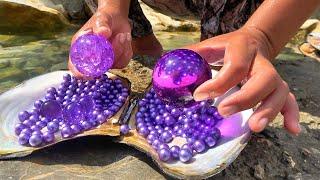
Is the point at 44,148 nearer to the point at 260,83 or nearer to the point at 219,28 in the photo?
the point at 260,83

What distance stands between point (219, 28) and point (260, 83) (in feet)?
3.27

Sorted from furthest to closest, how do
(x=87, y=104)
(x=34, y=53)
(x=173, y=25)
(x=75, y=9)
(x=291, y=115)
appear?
(x=75, y=9) → (x=173, y=25) → (x=34, y=53) → (x=87, y=104) → (x=291, y=115)

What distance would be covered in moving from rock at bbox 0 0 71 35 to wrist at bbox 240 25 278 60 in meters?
2.15

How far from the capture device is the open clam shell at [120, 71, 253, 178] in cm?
131

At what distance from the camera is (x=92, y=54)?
5.15 ft

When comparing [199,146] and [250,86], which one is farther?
[199,146]

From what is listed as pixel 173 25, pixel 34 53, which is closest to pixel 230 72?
pixel 34 53

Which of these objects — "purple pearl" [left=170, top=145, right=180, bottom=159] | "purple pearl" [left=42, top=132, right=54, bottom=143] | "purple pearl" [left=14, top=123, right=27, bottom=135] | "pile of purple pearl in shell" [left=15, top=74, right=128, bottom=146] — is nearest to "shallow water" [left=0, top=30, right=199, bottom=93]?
"pile of purple pearl in shell" [left=15, top=74, right=128, bottom=146]

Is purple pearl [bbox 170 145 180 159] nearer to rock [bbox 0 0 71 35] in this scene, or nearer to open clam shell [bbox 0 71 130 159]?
open clam shell [bbox 0 71 130 159]

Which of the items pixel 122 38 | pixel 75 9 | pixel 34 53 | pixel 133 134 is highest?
pixel 122 38

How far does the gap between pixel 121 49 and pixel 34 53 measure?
1.13 metres

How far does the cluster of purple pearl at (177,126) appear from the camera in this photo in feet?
4.60

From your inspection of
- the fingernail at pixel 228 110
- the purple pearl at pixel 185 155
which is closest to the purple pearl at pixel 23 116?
the purple pearl at pixel 185 155

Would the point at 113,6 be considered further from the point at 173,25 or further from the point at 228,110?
the point at 173,25
